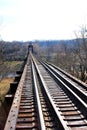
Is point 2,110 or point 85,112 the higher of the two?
point 85,112

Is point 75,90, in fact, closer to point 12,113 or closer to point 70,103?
point 70,103

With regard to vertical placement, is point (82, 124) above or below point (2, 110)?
above

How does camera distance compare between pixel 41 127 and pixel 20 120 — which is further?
pixel 20 120

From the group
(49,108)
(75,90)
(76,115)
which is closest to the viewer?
(76,115)

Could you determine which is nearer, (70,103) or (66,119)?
(66,119)

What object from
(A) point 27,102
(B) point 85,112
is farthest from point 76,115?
→ (A) point 27,102

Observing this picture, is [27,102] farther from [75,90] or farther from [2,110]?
[2,110]

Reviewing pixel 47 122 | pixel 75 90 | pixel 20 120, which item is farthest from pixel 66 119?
pixel 75 90

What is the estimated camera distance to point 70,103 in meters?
9.23

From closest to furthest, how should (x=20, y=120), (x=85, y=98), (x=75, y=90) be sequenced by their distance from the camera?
(x=20, y=120) < (x=85, y=98) < (x=75, y=90)

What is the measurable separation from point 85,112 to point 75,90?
11.6 ft

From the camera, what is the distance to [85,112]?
7.48 meters

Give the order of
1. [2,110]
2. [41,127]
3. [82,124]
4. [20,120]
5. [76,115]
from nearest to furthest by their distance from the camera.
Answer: [41,127] → [82,124] → [20,120] → [76,115] → [2,110]

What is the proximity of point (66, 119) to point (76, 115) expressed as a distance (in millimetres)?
558
